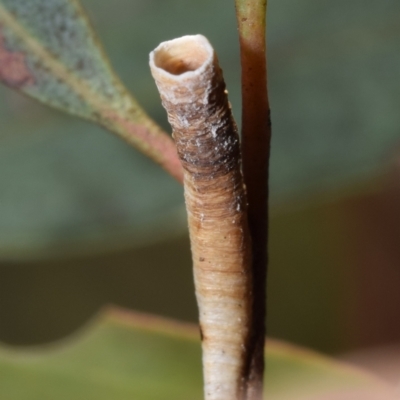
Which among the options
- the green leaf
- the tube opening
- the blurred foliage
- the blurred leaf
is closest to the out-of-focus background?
the blurred foliage

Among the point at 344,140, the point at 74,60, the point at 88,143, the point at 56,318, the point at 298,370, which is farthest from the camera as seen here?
the point at 56,318

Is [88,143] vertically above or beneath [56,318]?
above

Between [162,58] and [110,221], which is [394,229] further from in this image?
[162,58]

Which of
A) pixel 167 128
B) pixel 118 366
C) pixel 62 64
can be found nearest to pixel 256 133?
pixel 62 64

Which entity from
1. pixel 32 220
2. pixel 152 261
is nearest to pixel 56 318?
pixel 152 261

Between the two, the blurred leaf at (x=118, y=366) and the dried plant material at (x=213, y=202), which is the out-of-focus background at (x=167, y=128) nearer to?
the blurred leaf at (x=118, y=366)

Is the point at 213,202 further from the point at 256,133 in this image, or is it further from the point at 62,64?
the point at 62,64
